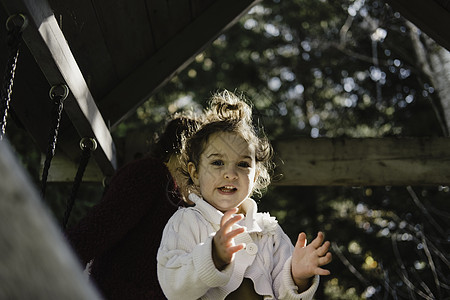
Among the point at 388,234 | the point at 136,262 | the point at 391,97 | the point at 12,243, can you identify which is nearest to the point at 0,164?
the point at 12,243

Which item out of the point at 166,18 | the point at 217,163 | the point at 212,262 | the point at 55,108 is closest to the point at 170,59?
the point at 166,18

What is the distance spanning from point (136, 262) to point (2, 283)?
6.45ft

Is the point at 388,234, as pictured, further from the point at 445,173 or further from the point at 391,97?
the point at 445,173

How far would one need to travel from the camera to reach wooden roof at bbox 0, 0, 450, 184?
7.38ft

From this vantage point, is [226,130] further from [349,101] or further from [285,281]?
[349,101]

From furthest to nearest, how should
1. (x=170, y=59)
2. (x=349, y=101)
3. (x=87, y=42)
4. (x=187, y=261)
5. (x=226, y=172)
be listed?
(x=349, y=101) < (x=170, y=59) < (x=87, y=42) < (x=226, y=172) < (x=187, y=261)

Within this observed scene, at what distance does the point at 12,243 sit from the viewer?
54cm

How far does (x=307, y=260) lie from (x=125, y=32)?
1.46m

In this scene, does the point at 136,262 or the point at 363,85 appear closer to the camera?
the point at 136,262

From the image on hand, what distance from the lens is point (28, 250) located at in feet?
1.79

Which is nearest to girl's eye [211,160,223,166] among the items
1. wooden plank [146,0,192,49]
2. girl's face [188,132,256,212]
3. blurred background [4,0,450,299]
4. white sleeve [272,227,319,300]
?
girl's face [188,132,256,212]

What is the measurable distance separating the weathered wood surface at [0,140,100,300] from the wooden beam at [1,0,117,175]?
106 centimetres

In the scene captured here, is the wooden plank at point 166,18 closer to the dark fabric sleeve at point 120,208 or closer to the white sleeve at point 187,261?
the dark fabric sleeve at point 120,208

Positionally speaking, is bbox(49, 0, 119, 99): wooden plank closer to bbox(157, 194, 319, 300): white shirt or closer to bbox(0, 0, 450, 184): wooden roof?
bbox(0, 0, 450, 184): wooden roof
